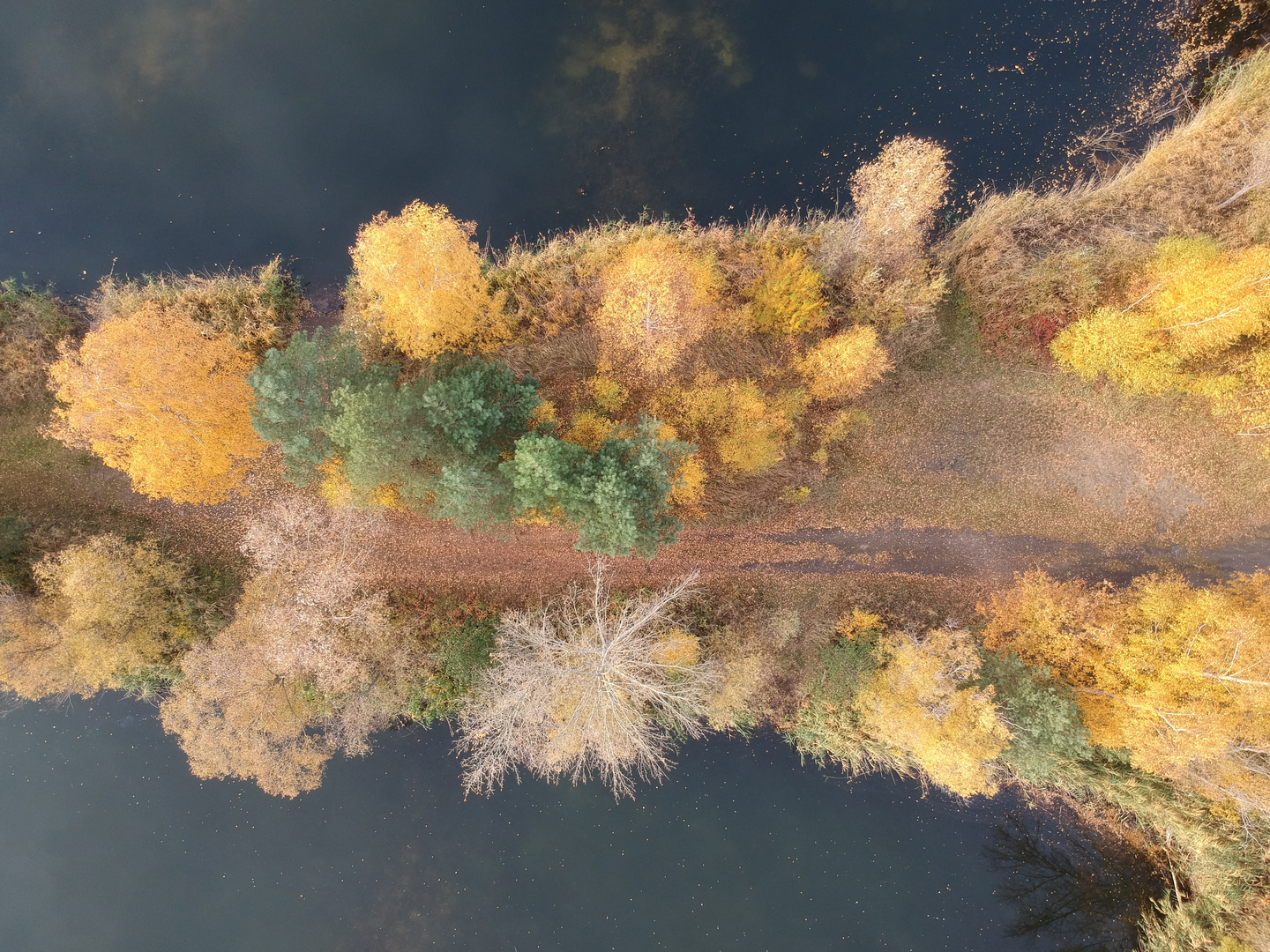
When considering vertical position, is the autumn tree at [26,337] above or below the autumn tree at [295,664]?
above

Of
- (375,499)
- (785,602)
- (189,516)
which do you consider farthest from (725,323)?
(189,516)

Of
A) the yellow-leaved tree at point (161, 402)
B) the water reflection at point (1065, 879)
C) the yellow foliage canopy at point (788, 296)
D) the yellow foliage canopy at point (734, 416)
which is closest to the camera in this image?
the yellow-leaved tree at point (161, 402)

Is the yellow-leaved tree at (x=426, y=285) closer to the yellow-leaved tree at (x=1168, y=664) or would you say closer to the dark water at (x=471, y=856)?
the dark water at (x=471, y=856)

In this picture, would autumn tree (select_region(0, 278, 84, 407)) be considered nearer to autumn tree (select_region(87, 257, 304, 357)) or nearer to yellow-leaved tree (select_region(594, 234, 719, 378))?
autumn tree (select_region(87, 257, 304, 357))

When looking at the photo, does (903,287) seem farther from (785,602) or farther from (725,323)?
(785,602)

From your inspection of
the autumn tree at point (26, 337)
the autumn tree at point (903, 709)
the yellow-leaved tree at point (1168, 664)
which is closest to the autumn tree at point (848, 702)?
the autumn tree at point (903, 709)

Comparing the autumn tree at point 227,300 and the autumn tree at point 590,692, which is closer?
the autumn tree at point 590,692

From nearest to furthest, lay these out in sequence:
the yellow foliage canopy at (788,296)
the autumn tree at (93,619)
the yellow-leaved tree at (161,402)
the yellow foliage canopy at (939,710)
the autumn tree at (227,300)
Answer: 1. the yellow-leaved tree at (161,402)
2. the yellow foliage canopy at (939,710)
3. the autumn tree at (93,619)
4. the yellow foliage canopy at (788,296)
5. the autumn tree at (227,300)

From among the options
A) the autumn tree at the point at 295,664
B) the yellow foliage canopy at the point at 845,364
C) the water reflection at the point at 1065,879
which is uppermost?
the yellow foliage canopy at the point at 845,364
